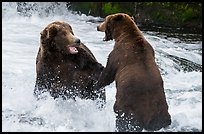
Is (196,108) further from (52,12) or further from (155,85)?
(52,12)

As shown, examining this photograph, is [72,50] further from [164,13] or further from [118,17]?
[164,13]

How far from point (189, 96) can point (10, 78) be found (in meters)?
2.93

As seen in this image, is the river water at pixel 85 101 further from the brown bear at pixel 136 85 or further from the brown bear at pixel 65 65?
the brown bear at pixel 136 85

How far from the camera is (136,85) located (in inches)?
209

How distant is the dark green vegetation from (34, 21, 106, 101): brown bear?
10064 millimetres

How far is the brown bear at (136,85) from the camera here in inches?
205

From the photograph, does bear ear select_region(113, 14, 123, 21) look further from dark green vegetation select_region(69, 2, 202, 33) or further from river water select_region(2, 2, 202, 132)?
dark green vegetation select_region(69, 2, 202, 33)

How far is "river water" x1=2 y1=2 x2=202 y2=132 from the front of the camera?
20.7ft

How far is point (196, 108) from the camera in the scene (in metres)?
7.16

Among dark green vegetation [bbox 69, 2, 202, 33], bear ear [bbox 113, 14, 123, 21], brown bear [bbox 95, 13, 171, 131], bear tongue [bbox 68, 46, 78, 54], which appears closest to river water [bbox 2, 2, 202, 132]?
brown bear [bbox 95, 13, 171, 131]

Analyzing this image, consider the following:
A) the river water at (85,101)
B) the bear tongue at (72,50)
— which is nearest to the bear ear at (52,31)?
the bear tongue at (72,50)

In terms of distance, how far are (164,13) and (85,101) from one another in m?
11.5

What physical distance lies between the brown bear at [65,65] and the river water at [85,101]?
0.74ft

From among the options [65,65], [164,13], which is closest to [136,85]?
[65,65]
